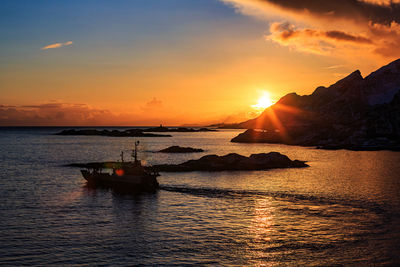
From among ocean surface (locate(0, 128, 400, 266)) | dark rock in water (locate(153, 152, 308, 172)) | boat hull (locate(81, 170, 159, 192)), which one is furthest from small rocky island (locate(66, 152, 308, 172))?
boat hull (locate(81, 170, 159, 192))

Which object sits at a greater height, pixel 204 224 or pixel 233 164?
pixel 233 164

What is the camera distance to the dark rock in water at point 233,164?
8838 centimetres

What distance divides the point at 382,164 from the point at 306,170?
2908 centimetres

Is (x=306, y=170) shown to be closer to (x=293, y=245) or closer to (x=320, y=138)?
(x=293, y=245)

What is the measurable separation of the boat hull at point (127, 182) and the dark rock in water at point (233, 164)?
21332 mm

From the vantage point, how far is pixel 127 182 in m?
62.4

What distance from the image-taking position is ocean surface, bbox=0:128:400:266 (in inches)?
1136

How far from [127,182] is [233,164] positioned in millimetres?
36667

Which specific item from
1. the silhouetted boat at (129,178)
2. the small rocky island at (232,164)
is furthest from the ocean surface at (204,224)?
the small rocky island at (232,164)

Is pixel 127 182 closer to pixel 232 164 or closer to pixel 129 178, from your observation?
pixel 129 178

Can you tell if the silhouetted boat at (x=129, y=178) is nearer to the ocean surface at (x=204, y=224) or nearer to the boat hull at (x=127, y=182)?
the boat hull at (x=127, y=182)

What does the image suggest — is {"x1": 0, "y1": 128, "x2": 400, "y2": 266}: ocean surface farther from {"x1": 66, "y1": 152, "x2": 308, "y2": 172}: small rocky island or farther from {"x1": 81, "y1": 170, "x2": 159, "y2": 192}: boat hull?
{"x1": 66, "y1": 152, "x2": 308, "y2": 172}: small rocky island

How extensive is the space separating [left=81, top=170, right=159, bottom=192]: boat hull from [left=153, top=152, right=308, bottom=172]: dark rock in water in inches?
840

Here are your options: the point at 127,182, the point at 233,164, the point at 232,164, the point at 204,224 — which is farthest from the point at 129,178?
the point at 233,164
